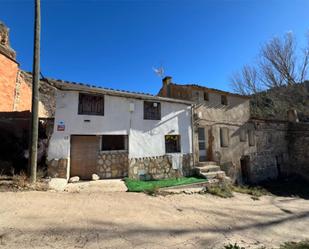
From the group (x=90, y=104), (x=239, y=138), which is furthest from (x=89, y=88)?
(x=239, y=138)

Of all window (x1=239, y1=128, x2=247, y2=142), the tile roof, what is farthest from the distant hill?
the tile roof

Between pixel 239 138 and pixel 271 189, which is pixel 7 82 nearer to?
pixel 239 138

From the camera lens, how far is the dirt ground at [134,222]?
4.17 m

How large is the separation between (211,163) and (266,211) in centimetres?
469

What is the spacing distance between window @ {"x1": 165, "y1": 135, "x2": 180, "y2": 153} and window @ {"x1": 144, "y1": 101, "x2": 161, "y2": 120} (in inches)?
58.5

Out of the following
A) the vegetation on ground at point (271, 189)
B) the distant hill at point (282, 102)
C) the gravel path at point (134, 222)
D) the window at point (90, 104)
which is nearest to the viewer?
the gravel path at point (134, 222)

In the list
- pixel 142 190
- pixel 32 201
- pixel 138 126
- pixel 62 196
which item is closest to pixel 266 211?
pixel 142 190

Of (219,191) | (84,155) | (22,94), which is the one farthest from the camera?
(22,94)

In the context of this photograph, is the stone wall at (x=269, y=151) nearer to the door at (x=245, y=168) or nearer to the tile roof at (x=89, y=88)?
the door at (x=245, y=168)

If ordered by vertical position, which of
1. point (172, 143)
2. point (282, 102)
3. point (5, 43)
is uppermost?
point (5, 43)

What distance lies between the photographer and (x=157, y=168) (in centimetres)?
1085

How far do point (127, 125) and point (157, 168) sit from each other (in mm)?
2952

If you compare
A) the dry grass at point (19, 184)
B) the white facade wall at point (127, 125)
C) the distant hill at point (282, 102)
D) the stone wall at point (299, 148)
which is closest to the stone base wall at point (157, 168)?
the white facade wall at point (127, 125)

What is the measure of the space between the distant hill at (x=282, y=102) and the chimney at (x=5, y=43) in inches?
→ 851
